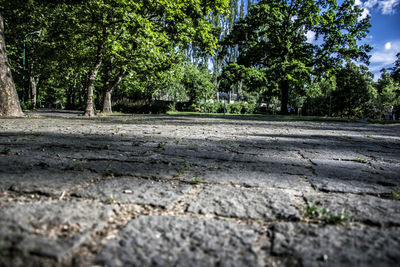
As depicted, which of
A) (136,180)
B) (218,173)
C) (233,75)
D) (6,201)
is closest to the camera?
(6,201)

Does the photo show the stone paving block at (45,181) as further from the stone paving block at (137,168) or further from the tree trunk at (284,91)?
the tree trunk at (284,91)

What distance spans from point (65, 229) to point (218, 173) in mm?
1376

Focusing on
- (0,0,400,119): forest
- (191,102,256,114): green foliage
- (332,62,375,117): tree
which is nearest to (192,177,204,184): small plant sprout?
(0,0,400,119): forest

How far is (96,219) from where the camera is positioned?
48.3 inches

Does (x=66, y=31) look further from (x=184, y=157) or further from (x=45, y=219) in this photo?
(x=45, y=219)

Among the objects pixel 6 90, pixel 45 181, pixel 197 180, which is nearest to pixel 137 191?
pixel 197 180

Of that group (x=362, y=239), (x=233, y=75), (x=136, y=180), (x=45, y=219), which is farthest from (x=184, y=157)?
(x=233, y=75)

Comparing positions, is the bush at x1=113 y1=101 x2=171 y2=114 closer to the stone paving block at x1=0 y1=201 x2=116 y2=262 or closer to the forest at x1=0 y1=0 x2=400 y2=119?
the forest at x1=0 y1=0 x2=400 y2=119

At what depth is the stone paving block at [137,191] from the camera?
1.53m

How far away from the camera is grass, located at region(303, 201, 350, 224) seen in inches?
51.7

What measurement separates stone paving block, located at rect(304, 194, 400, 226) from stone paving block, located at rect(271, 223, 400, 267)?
0.13 meters

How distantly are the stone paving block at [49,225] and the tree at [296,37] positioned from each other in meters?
21.6

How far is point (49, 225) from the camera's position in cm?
115

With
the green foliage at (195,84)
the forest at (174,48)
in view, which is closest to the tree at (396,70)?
the forest at (174,48)
